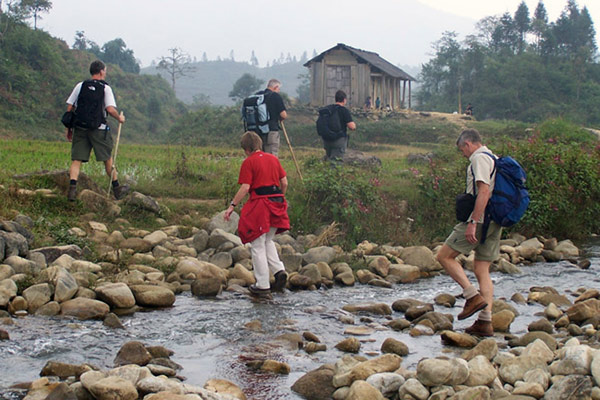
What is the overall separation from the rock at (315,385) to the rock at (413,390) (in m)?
0.52

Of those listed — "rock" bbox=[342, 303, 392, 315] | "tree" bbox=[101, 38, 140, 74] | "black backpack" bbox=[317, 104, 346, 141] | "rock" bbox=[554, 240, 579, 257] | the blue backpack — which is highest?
"tree" bbox=[101, 38, 140, 74]

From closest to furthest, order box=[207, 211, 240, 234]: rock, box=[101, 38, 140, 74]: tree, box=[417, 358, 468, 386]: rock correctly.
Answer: box=[417, 358, 468, 386]: rock < box=[207, 211, 240, 234]: rock < box=[101, 38, 140, 74]: tree

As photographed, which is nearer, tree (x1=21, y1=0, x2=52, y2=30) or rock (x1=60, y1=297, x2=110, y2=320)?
rock (x1=60, y1=297, x2=110, y2=320)

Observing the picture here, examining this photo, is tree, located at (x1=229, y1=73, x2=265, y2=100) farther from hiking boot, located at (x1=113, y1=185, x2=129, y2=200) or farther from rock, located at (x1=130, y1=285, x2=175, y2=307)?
rock, located at (x1=130, y1=285, x2=175, y2=307)

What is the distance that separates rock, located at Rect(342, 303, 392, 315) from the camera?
7.26 metres

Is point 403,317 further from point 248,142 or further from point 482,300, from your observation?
point 248,142

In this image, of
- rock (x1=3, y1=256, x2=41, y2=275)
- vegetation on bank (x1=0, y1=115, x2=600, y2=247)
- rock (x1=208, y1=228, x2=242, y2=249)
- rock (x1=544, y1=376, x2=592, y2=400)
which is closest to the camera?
rock (x1=544, y1=376, x2=592, y2=400)

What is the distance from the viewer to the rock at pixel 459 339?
6074 mm

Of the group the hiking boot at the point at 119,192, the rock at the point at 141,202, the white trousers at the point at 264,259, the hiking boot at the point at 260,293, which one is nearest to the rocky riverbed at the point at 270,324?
the hiking boot at the point at 260,293

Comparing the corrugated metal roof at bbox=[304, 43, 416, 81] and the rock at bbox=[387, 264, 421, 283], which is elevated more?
the corrugated metal roof at bbox=[304, 43, 416, 81]

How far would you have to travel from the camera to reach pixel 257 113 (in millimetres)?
11602

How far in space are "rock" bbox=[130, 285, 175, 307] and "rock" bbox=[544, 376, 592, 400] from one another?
3996mm

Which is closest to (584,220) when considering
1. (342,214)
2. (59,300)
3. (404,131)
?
(342,214)

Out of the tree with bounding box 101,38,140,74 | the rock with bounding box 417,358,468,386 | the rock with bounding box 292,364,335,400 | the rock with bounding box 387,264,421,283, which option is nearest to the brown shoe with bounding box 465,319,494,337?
the rock with bounding box 417,358,468,386
